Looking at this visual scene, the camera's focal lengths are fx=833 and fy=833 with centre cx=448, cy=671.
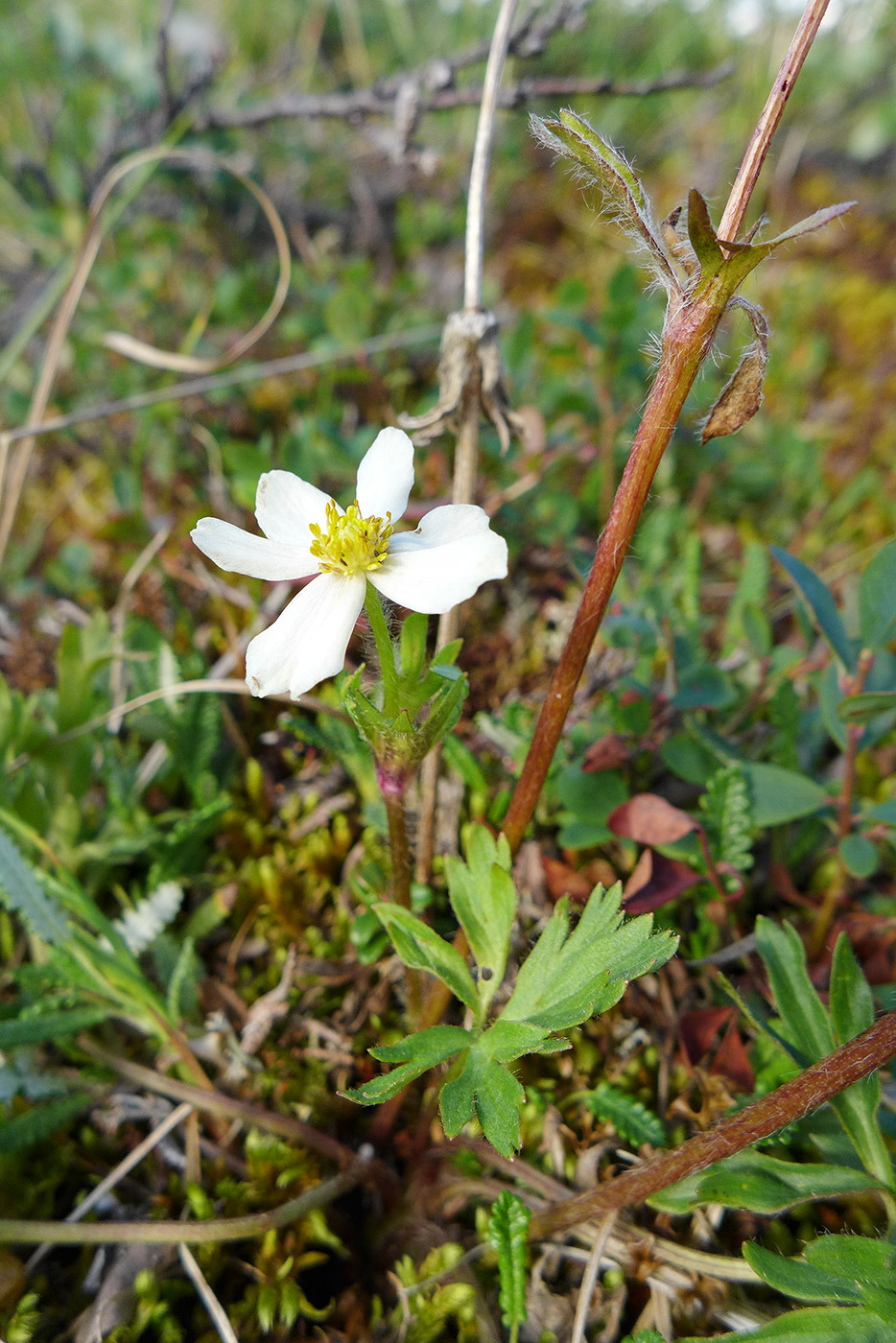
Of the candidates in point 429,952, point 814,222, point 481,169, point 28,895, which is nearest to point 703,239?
point 814,222

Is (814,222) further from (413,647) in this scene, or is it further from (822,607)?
(822,607)

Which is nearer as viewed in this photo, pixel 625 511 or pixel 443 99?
pixel 625 511

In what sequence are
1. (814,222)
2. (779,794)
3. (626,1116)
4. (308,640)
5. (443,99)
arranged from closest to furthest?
1. (814,222)
2. (308,640)
3. (626,1116)
4. (779,794)
5. (443,99)

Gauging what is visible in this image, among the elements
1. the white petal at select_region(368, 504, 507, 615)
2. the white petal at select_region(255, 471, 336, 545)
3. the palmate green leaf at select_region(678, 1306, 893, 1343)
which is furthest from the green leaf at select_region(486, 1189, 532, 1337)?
the white petal at select_region(255, 471, 336, 545)

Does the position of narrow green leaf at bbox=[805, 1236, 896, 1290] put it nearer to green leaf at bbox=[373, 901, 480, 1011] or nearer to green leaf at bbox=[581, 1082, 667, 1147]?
green leaf at bbox=[581, 1082, 667, 1147]

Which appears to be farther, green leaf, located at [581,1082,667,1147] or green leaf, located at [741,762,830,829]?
green leaf, located at [741,762,830,829]

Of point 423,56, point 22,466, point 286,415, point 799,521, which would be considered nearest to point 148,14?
point 423,56

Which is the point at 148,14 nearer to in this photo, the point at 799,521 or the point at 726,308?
the point at 799,521

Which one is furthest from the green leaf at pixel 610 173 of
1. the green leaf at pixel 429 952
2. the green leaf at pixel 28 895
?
the green leaf at pixel 28 895
